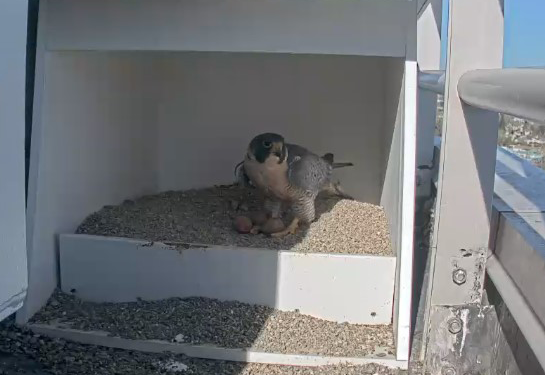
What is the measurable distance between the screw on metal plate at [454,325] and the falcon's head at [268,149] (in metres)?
1.36

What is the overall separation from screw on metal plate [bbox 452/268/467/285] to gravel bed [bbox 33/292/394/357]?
76 cm

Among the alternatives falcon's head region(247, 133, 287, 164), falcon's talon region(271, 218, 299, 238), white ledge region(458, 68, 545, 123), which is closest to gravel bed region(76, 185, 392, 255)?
falcon's talon region(271, 218, 299, 238)

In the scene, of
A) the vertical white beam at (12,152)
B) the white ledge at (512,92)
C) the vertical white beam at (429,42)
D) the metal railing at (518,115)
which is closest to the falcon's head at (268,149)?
the vertical white beam at (429,42)

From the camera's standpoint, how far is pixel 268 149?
8.19 feet

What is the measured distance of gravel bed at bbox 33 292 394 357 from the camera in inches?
77.1

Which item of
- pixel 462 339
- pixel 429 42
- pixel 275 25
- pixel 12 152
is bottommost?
pixel 462 339

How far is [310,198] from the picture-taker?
101 inches

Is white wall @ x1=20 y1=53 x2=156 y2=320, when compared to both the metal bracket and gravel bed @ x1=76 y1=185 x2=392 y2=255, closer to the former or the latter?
gravel bed @ x1=76 y1=185 x2=392 y2=255

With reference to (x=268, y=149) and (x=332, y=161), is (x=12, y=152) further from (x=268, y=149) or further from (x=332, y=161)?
(x=332, y=161)

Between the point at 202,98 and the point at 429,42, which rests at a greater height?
the point at 429,42

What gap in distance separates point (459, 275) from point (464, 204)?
0.13 meters

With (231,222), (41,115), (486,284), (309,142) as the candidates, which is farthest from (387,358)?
(309,142)

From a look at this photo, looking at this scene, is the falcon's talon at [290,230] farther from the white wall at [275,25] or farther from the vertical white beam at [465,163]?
the vertical white beam at [465,163]

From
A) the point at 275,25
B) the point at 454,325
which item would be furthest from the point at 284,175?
the point at 454,325
